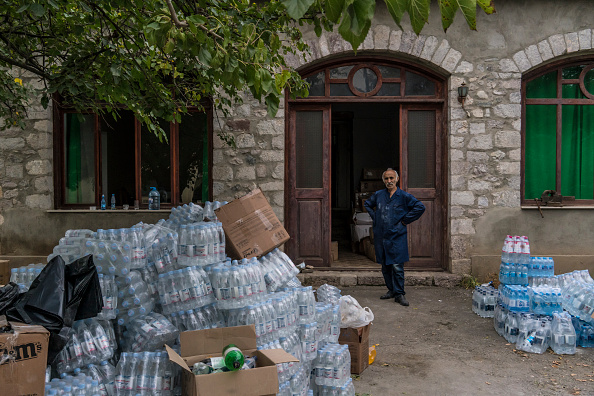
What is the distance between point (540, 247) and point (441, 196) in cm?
176

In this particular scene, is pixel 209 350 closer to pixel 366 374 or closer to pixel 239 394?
pixel 239 394

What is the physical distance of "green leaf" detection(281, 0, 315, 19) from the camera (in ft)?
4.84

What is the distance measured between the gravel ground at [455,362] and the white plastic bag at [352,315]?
1.57 feet

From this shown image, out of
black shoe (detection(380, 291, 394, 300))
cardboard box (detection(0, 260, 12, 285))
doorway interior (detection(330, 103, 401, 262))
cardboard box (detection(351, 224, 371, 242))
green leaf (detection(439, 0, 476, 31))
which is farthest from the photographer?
doorway interior (detection(330, 103, 401, 262))

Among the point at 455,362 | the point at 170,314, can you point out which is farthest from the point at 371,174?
the point at 170,314

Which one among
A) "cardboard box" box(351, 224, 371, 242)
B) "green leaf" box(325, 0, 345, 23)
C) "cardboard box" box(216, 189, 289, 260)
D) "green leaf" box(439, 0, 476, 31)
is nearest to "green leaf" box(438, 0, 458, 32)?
"green leaf" box(439, 0, 476, 31)

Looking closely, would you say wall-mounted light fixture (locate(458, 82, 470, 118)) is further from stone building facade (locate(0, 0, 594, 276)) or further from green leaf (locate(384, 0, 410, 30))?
green leaf (locate(384, 0, 410, 30))

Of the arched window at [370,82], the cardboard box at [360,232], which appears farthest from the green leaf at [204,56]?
the cardboard box at [360,232]

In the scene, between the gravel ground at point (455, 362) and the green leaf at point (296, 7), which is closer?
the green leaf at point (296, 7)

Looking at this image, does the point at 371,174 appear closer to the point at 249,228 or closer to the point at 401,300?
the point at 401,300

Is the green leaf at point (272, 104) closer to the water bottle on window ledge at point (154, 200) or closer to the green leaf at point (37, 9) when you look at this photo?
the green leaf at point (37, 9)

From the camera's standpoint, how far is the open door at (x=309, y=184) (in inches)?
317

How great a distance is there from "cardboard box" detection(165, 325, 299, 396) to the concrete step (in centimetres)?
452

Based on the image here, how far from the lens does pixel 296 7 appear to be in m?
1.50
